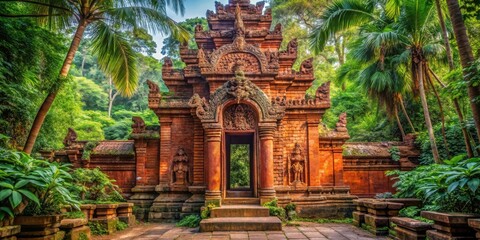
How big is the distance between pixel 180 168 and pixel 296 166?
3.79 metres

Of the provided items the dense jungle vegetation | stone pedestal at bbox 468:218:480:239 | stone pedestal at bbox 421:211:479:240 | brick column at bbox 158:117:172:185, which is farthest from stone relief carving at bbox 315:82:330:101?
stone pedestal at bbox 468:218:480:239

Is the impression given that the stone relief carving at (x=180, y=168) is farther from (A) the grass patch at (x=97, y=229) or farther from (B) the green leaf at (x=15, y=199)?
(B) the green leaf at (x=15, y=199)

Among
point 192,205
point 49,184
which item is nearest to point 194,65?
point 192,205

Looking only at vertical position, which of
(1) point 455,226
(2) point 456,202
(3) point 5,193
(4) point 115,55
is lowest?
(1) point 455,226

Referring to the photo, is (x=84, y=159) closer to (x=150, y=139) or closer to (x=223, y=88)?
(x=150, y=139)

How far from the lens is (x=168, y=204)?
416 inches

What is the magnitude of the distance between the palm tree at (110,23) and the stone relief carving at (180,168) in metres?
3.02

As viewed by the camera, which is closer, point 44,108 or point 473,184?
point 473,184

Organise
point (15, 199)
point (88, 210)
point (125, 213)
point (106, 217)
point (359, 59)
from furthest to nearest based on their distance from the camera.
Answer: point (359, 59), point (125, 213), point (106, 217), point (88, 210), point (15, 199)

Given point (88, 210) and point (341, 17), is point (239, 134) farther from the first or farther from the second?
point (341, 17)

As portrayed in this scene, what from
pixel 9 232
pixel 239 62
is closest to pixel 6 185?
pixel 9 232

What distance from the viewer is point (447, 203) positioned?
5.64 meters

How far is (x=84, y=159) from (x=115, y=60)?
11.6 feet

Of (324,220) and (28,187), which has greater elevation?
(28,187)
